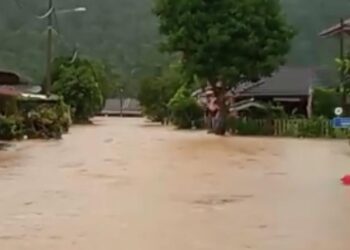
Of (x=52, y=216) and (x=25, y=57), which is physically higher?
A: (x=25, y=57)

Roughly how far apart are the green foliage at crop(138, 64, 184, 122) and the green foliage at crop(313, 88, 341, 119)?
32.0m

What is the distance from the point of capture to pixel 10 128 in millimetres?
41562

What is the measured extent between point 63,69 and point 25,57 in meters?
4.80

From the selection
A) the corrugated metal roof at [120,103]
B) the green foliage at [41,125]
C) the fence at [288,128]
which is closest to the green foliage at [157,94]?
the fence at [288,128]

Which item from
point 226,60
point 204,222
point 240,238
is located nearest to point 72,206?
point 204,222

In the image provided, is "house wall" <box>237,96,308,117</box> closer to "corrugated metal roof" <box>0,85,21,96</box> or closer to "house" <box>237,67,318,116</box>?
"house" <box>237,67,318,116</box>

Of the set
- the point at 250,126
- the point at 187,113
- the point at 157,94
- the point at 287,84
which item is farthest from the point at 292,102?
the point at 157,94

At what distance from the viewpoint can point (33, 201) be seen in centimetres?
1553

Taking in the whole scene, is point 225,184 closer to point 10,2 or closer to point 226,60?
point 226,60

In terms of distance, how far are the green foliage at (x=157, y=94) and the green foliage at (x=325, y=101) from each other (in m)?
32.0

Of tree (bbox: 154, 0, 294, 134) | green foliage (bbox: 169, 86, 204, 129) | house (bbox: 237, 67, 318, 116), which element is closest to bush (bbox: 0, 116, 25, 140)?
tree (bbox: 154, 0, 294, 134)

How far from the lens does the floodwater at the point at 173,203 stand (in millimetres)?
11039

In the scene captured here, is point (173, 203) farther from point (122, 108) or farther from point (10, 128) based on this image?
point (122, 108)

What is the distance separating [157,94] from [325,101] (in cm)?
4384
